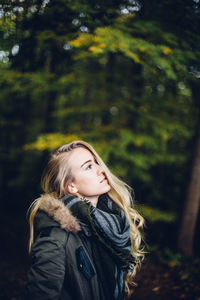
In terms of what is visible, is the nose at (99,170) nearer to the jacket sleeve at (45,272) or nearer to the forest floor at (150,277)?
the jacket sleeve at (45,272)

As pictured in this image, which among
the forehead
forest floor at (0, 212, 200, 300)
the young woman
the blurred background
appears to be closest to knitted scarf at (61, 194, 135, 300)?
the young woman

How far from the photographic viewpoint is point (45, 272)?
1.66 m

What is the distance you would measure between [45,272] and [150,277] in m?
3.95

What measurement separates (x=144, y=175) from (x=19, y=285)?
384cm

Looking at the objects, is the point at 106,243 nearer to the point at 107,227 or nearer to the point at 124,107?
the point at 107,227

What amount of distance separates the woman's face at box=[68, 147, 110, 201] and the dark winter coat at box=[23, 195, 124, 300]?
0.96 ft

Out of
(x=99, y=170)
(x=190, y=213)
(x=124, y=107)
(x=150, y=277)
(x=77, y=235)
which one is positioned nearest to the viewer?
(x=77, y=235)

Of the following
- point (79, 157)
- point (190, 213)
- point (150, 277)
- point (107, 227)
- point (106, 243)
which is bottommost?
point (150, 277)

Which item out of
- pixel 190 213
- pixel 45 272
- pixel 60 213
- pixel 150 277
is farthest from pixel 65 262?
pixel 190 213

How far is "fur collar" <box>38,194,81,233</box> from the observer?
1.86 meters

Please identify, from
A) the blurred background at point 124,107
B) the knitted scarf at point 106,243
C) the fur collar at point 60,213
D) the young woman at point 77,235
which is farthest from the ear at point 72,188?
the blurred background at point 124,107

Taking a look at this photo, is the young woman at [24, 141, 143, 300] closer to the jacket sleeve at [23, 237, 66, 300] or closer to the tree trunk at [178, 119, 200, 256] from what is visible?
the jacket sleeve at [23, 237, 66, 300]

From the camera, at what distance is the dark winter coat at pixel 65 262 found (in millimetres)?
1666

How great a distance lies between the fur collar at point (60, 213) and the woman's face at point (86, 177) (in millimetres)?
287
